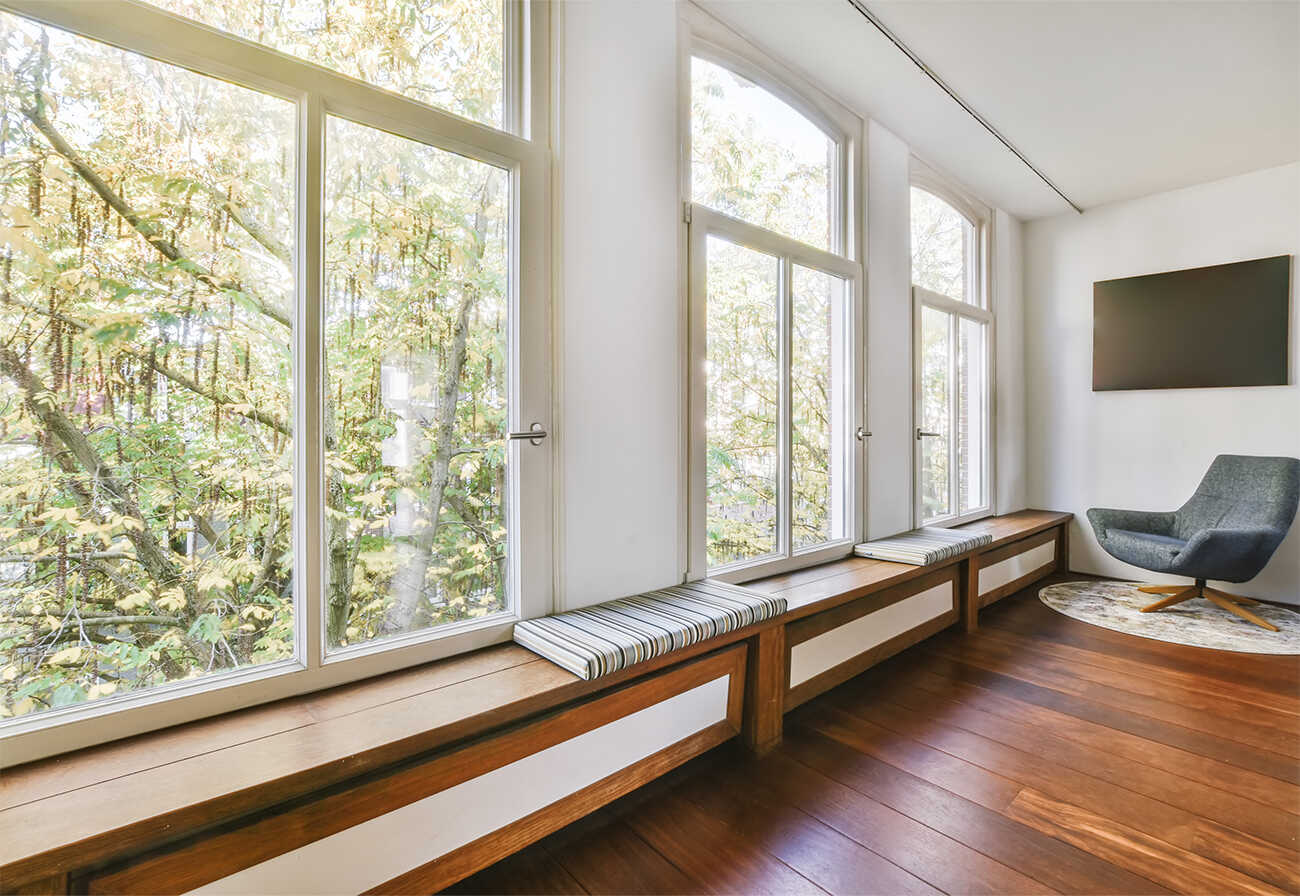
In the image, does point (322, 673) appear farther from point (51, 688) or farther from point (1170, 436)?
point (1170, 436)

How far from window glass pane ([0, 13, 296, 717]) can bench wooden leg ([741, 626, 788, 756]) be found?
1422mm

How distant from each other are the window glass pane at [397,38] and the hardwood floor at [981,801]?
2.16 metres

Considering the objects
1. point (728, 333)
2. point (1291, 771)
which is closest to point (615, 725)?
point (728, 333)

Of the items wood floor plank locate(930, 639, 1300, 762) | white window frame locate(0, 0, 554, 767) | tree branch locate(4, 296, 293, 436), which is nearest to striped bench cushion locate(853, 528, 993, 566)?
wood floor plank locate(930, 639, 1300, 762)

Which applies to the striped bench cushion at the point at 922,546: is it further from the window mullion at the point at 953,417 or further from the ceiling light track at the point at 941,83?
the ceiling light track at the point at 941,83

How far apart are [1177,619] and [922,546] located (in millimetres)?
1783

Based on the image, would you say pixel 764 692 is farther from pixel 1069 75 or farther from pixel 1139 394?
pixel 1139 394

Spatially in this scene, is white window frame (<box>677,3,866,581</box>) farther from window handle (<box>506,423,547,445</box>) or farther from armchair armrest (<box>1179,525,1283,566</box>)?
armchair armrest (<box>1179,525,1283,566</box>)

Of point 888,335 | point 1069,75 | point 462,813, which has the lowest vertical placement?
point 462,813

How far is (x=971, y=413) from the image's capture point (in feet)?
14.6

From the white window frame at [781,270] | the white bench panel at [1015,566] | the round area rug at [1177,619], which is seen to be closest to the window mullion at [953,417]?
the white bench panel at [1015,566]

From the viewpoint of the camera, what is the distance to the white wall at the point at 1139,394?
12.5 ft

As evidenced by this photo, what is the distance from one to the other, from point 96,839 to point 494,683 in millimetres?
757

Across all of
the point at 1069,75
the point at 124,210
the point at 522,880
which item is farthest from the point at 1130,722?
the point at 124,210
